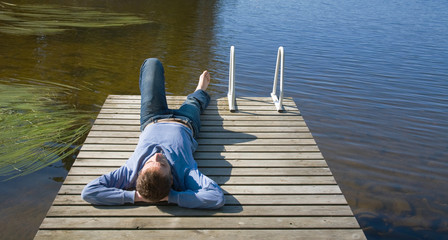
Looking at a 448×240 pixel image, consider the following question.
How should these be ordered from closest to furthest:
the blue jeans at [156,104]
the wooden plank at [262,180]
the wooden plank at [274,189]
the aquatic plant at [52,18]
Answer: the wooden plank at [274,189] → the wooden plank at [262,180] → the blue jeans at [156,104] → the aquatic plant at [52,18]

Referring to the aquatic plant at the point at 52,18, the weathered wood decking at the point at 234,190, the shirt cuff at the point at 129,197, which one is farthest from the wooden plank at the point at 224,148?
the aquatic plant at the point at 52,18

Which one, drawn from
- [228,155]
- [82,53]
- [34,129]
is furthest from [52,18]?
[228,155]

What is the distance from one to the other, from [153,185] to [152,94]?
1700 millimetres

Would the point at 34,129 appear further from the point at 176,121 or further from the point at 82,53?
the point at 82,53

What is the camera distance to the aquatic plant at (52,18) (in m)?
12.4

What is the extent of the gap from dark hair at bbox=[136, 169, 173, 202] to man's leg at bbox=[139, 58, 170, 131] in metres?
1.33

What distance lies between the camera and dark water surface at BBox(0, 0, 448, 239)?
4.86 meters

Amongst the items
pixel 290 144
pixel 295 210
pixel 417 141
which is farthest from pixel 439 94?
pixel 295 210

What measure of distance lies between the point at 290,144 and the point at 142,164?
6.26 feet

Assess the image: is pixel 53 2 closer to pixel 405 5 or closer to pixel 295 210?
pixel 295 210

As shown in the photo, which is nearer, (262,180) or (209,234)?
(209,234)

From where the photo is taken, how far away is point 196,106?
5086 millimetres

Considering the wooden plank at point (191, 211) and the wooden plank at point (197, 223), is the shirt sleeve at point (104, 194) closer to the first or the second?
the wooden plank at point (191, 211)

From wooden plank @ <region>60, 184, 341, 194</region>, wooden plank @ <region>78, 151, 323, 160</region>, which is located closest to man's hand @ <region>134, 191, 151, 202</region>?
wooden plank @ <region>60, 184, 341, 194</region>
